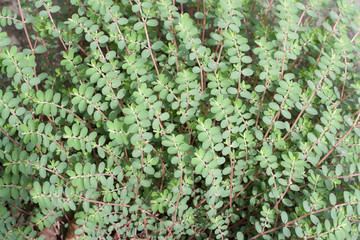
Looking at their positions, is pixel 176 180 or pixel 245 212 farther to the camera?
pixel 245 212

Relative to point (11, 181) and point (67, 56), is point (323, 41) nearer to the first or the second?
point (67, 56)

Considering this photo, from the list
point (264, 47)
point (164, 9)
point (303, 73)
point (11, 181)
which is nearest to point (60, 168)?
point (11, 181)

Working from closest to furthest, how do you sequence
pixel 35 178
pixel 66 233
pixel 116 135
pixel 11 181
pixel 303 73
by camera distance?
pixel 116 135 < pixel 11 181 < pixel 35 178 < pixel 303 73 < pixel 66 233

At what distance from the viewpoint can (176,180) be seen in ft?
5.28

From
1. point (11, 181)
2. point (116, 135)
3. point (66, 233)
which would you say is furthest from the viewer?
point (66, 233)

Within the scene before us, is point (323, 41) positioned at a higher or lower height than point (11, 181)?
higher

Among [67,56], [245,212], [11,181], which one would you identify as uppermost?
[67,56]

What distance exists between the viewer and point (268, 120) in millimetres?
1536

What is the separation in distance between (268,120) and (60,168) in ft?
2.95

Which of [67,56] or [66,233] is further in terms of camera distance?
[66,233]

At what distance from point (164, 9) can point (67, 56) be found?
0.49 meters

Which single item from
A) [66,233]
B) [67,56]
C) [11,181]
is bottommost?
[66,233]

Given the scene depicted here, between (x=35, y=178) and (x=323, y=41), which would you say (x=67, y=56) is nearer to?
(x=35, y=178)

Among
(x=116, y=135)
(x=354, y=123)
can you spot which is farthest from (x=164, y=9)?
(x=354, y=123)
